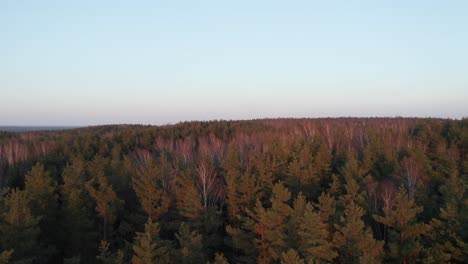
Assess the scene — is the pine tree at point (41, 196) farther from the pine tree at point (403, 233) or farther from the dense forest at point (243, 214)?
the pine tree at point (403, 233)

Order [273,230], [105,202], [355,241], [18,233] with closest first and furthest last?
[18,233] < [355,241] < [273,230] < [105,202]

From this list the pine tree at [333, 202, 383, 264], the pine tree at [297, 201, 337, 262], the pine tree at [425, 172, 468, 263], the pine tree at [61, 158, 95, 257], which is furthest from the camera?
the pine tree at [61, 158, 95, 257]

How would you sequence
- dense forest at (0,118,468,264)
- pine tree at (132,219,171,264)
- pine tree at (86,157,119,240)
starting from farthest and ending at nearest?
1. pine tree at (86,157,119,240)
2. dense forest at (0,118,468,264)
3. pine tree at (132,219,171,264)

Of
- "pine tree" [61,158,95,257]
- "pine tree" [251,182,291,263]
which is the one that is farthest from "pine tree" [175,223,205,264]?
"pine tree" [61,158,95,257]

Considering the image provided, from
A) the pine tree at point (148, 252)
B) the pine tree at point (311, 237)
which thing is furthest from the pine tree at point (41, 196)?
the pine tree at point (311, 237)

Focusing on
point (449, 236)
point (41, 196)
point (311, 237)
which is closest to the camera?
point (311, 237)

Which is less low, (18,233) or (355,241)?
(18,233)

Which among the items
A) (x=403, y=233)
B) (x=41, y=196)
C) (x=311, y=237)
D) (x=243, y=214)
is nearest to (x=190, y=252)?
(x=311, y=237)

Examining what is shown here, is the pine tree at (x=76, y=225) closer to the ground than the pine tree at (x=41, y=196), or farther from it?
closer to the ground

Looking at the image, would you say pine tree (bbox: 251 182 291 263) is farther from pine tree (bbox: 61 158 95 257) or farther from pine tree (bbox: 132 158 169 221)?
pine tree (bbox: 61 158 95 257)

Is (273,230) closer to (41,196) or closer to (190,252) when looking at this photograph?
(190,252)

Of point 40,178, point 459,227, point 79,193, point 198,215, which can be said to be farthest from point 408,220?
point 40,178

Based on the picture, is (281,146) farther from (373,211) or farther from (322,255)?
(322,255)
